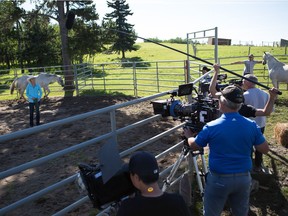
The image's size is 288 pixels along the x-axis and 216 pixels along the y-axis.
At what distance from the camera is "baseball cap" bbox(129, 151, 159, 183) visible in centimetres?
174

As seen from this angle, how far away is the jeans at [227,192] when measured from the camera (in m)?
2.57

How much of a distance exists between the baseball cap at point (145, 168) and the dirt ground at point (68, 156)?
58.2 inches

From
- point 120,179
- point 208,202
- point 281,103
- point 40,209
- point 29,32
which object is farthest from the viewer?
point 29,32

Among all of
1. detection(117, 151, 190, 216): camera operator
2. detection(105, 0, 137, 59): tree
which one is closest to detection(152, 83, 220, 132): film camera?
detection(117, 151, 190, 216): camera operator

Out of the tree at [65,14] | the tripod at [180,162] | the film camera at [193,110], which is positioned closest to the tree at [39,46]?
the tree at [65,14]

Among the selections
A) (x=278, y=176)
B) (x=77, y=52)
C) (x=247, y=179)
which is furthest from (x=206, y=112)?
(x=77, y=52)

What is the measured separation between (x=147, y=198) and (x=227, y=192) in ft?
3.76

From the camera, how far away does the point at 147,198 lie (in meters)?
1.73

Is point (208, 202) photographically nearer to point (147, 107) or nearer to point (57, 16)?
point (147, 107)

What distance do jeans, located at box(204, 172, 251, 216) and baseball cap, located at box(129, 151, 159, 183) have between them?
3.45 ft

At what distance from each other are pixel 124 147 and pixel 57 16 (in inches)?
436

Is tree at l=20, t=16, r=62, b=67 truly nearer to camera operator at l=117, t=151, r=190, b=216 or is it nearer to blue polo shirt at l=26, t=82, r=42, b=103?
blue polo shirt at l=26, t=82, r=42, b=103

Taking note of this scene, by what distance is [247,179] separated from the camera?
261cm

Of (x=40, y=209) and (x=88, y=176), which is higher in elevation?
(x=88, y=176)
